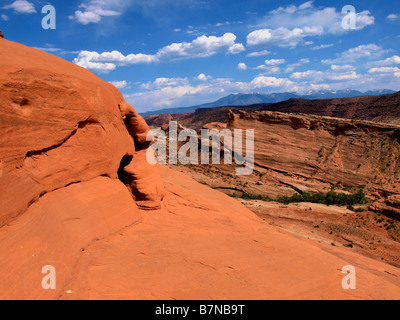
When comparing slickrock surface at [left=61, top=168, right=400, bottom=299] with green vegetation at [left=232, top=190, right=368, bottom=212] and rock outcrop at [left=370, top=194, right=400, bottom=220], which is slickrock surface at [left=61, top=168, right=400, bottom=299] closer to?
rock outcrop at [left=370, top=194, right=400, bottom=220]

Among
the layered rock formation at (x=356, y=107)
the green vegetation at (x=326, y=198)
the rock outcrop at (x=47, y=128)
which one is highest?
the layered rock formation at (x=356, y=107)

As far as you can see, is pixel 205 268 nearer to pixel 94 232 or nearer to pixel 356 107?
pixel 94 232

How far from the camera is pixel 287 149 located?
31.1m

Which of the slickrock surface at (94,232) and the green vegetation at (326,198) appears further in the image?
the green vegetation at (326,198)

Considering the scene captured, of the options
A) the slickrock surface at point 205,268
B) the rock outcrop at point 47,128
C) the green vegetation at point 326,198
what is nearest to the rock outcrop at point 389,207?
the green vegetation at point 326,198

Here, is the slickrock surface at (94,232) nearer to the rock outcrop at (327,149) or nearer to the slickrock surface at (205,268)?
the slickrock surface at (205,268)

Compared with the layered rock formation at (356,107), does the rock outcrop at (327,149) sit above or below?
below

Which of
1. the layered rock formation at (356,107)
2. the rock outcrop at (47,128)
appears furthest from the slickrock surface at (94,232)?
the layered rock formation at (356,107)

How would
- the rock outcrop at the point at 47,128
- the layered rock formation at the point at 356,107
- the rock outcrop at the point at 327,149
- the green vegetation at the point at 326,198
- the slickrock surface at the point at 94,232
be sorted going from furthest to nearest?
the layered rock formation at the point at 356,107
the rock outcrop at the point at 327,149
the green vegetation at the point at 326,198
the rock outcrop at the point at 47,128
the slickrock surface at the point at 94,232

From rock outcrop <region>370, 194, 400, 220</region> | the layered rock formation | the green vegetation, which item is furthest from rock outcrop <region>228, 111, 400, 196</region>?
the layered rock formation

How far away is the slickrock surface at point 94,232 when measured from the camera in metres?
4.70

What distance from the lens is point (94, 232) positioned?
6.26 meters

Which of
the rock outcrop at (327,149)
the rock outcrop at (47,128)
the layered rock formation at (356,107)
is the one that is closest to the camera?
the rock outcrop at (47,128)
